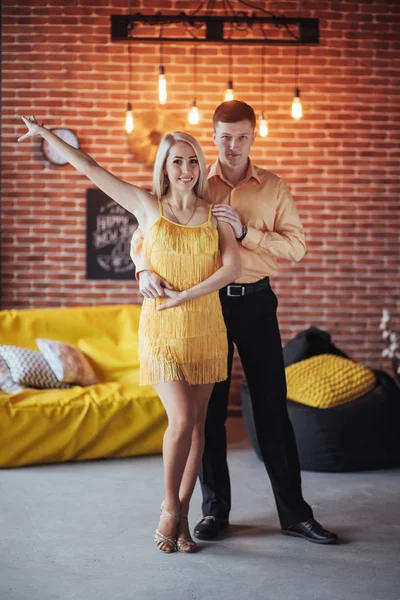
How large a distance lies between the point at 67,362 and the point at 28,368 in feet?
0.80

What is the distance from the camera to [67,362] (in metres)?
5.04

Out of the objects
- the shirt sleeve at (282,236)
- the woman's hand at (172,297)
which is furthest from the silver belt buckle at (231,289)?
the woman's hand at (172,297)

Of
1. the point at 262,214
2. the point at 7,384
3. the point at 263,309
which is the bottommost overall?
the point at 7,384

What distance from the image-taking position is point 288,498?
3.43 meters

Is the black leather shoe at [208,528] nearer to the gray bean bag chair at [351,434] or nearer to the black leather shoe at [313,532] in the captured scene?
the black leather shoe at [313,532]

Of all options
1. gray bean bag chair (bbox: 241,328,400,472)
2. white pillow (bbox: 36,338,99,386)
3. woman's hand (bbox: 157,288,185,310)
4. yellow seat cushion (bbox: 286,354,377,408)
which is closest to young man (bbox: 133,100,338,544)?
woman's hand (bbox: 157,288,185,310)

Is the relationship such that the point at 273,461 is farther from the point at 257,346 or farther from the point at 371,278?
the point at 371,278

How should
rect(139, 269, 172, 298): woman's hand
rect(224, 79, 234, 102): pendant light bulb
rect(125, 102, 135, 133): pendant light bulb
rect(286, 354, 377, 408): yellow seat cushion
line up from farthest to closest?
rect(125, 102, 135, 133): pendant light bulb, rect(224, 79, 234, 102): pendant light bulb, rect(286, 354, 377, 408): yellow seat cushion, rect(139, 269, 172, 298): woman's hand

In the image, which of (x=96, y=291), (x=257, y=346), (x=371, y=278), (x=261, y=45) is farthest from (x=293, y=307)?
(x=257, y=346)

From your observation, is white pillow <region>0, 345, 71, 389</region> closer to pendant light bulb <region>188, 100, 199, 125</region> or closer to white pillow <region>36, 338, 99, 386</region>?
white pillow <region>36, 338, 99, 386</region>

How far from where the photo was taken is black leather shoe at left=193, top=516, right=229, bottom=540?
3434mm

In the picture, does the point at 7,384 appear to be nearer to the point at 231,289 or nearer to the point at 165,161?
the point at 231,289

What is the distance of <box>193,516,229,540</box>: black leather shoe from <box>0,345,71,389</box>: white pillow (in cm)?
182

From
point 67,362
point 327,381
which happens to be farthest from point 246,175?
point 67,362
